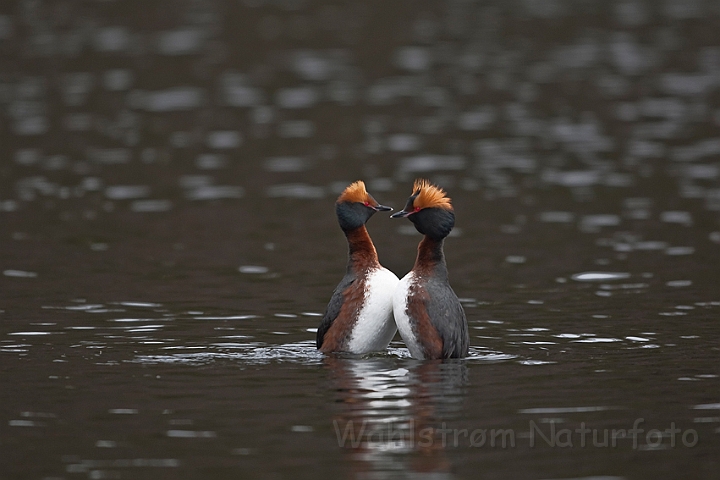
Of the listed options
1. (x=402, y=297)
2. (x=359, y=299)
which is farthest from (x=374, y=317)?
(x=402, y=297)

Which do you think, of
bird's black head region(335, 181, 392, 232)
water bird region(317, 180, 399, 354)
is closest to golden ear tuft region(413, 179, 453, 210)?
water bird region(317, 180, 399, 354)

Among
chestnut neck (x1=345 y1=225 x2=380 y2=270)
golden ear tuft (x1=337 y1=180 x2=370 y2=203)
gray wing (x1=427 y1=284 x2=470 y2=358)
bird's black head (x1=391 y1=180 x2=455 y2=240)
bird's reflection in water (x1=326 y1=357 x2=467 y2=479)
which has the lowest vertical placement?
bird's reflection in water (x1=326 y1=357 x2=467 y2=479)

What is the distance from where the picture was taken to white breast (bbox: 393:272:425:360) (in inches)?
558

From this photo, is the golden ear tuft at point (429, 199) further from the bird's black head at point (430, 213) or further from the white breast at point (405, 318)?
the white breast at point (405, 318)

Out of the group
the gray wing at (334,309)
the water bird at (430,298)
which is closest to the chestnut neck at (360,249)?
the gray wing at (334,309)

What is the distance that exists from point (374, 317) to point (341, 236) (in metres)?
8.73

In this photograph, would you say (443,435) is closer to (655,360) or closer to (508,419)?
(508,419)

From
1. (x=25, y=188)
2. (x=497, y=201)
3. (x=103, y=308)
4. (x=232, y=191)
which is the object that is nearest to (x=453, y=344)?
(x=103, y=308)

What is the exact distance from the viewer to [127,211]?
25.1m

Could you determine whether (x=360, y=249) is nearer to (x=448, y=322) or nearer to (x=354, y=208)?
(x=354, y=208)

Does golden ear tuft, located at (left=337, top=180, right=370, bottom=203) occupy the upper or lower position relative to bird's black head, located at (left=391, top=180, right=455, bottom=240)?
upper

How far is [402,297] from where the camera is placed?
14.3 m

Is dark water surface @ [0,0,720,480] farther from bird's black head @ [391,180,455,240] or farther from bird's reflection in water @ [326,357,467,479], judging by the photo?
bird's black head @ [391,180,455,240]

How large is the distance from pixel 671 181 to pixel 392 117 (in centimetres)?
988
